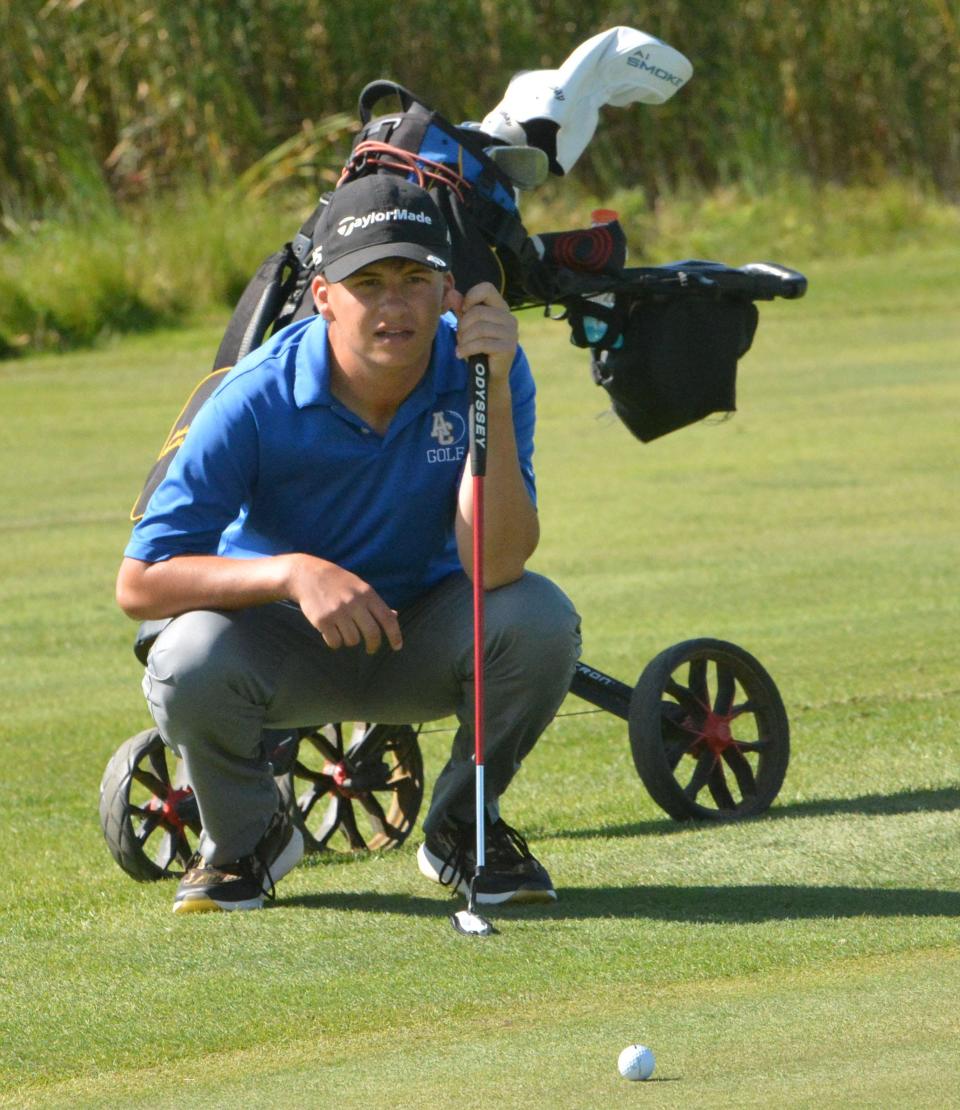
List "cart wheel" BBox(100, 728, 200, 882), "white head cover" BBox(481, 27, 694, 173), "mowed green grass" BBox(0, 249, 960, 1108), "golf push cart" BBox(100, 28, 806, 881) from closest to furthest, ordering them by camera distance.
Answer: "mowed green grass" BBox(0, 249, 960, 1108)
"cart wheel" BBox(100, 728, 200, 882)
"golf push cart" BBox(100, 28, 806, 881)
"white head cover" BBox(481, 27, 694, 173)

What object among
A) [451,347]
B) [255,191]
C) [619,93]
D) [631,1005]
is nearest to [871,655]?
[619,93]

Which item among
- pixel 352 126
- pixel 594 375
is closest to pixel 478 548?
pixel 594 375

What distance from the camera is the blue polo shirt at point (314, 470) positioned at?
4.60 metres

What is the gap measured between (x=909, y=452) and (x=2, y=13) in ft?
35.2

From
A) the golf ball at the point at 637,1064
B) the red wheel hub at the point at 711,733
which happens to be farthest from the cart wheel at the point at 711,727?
the golf ball at the point at 637,1064

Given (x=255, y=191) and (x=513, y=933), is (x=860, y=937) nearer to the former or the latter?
(x=513, y=933)

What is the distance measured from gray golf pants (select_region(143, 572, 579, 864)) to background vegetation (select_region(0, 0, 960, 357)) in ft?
46.2

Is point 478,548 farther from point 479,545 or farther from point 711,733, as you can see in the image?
point 711,733

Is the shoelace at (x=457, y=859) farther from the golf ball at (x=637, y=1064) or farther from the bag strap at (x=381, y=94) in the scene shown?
the bag strap at (x=381, y=94)

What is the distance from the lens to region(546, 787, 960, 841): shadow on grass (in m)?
5.21

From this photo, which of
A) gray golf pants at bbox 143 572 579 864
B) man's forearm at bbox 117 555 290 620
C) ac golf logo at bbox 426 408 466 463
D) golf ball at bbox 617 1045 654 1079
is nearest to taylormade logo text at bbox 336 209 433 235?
ac golf logo at bbox 426 408 466 463

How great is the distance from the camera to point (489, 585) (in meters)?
4.66

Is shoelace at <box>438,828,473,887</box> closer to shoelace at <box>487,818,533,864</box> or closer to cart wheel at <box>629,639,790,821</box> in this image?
shoelace at <box>487,818,533,864</box>

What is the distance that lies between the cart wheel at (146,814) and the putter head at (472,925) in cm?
98
